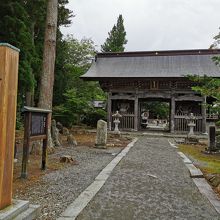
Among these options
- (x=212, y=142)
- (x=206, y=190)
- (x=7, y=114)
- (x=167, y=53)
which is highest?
(x=167, y=53)

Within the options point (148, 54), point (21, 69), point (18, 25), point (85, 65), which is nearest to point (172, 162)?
point (21, 69)

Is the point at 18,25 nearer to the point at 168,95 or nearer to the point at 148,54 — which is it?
the point at 168,95

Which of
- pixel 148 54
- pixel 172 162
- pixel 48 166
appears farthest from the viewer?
pixel 148 54

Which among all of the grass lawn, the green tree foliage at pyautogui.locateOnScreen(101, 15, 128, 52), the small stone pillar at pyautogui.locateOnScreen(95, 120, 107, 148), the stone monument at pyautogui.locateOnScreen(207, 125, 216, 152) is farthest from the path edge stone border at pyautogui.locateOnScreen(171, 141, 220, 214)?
the green tree foliage at pyautogui.locateOnScreen(101, 15, 128, 52)

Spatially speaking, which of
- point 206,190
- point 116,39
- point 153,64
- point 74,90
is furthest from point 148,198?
point 116,39

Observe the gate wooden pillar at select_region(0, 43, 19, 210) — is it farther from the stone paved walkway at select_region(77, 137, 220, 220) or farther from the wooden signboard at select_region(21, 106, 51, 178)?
the wooden signboard at select_region(21, 106, 51, 178)

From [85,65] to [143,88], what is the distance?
10.3 meters

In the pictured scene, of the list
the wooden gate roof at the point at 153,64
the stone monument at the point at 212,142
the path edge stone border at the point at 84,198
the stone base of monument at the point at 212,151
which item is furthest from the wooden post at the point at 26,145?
the wooden gate roof at the point at 153,64

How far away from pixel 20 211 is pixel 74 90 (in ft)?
56.4

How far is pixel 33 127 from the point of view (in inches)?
240

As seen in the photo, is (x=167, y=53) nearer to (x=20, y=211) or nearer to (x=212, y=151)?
(x=212, y=151)

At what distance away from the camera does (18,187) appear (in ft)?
16.9

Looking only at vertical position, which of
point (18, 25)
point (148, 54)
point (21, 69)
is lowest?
point (21, 69)

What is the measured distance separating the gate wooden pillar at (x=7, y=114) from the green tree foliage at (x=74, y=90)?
53.3 ft
